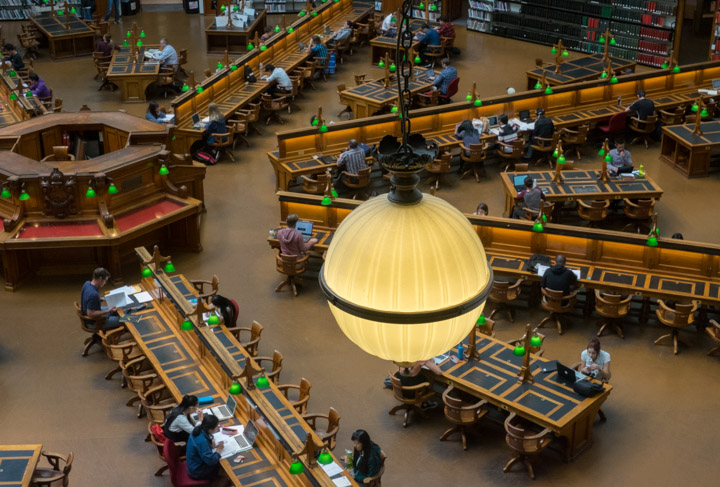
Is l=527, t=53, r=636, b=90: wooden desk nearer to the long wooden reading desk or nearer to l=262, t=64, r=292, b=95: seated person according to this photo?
the long wooden reading desk

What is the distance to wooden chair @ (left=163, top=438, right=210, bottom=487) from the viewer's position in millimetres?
8828

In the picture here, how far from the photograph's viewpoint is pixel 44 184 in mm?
12930

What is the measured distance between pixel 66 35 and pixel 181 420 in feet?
50.8

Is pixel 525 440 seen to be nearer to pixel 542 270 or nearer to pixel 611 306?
pixel 611 306

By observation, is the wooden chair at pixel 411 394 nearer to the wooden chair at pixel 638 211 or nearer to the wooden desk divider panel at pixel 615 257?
the wooden desk divider panel at pixel 615 257

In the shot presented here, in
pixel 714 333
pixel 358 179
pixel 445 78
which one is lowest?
pixel 714 333

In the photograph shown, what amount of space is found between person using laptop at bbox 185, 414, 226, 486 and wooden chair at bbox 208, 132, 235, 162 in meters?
8.49

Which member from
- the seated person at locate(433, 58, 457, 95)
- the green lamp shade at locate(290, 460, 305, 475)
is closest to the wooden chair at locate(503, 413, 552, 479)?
the green lamp shade at locate(290, 460, 305, 475)

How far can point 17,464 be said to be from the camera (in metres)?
8.48

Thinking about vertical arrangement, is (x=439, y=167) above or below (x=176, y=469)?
above

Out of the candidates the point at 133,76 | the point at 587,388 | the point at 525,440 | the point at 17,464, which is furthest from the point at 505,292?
the point at 133,76

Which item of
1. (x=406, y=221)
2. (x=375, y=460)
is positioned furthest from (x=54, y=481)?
(x=406, y=221)

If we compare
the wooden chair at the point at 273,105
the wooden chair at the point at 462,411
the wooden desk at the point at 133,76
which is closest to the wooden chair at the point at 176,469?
the wooden chair at the point at 462,411

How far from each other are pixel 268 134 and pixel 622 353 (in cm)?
897
